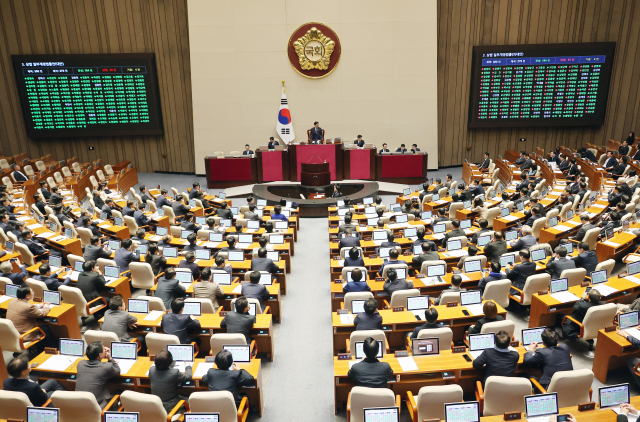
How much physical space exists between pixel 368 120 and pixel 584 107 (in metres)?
8.34

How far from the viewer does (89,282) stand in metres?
7.38

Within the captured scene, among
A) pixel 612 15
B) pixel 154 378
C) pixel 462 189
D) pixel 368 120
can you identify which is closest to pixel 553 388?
pixel 154 378

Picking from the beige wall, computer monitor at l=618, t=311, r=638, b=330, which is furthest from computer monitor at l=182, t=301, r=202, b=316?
the beige wall

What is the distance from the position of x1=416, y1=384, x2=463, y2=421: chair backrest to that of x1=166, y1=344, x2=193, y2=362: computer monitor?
103 inches

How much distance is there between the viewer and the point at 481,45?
1788cm

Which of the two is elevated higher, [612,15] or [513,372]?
[612,15]

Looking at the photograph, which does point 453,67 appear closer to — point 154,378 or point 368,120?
point 368,120

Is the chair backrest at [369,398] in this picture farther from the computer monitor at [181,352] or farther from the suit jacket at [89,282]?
the suit jacket at [89,282]

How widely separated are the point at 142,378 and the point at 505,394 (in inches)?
152

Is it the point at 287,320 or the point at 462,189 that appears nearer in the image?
the point at 287,320

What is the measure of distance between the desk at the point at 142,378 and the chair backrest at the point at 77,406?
2.08 ft

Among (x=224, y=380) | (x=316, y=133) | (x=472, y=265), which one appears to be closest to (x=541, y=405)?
(x=224, y=380)

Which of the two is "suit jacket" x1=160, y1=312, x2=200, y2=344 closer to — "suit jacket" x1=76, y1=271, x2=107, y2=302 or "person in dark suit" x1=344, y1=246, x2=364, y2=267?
"suit jacket" x1=76, y1=271, x2=107, y2=302

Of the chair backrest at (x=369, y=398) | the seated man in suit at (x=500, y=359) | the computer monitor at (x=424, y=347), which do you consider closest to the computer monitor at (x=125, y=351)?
the chair backrest at (x=369, y=398)
